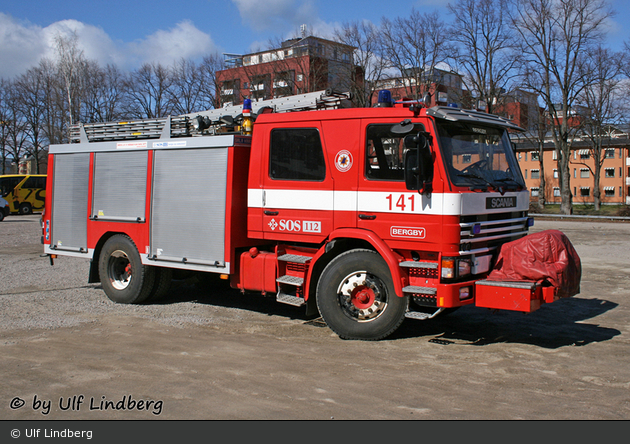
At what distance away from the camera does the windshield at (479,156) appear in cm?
631

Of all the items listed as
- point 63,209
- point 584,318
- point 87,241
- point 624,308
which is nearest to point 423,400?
point 584,318

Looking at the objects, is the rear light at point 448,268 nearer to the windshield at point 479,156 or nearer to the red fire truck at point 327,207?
the red fire truck at point 327,207

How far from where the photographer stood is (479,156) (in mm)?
6691

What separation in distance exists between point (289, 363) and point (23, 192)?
35.2 meters

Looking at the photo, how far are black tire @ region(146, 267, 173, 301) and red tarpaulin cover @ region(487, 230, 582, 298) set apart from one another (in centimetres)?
510

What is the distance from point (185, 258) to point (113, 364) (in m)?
2.68

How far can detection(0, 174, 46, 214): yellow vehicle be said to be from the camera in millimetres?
34938

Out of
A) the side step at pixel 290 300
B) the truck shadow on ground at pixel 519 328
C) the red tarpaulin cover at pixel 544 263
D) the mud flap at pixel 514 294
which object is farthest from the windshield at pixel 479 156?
the side step at pixel 290 300

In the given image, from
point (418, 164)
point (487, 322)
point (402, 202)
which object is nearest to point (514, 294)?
point (402, 202)

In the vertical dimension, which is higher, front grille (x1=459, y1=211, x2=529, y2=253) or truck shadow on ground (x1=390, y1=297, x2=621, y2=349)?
front grille (x1=459, y1=211, x2=529, y2=253)

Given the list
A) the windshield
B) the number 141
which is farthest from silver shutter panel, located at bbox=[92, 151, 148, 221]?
the windshield

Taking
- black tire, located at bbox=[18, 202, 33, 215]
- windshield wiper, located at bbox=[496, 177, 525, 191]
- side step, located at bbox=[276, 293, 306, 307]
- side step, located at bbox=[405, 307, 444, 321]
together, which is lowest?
side step, located at bbox=[405, 307, 444, 321]

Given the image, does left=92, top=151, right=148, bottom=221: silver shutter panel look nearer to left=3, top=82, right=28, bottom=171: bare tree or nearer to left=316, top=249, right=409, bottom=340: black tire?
left=316, top=249, right=409, bottom=340: black tire

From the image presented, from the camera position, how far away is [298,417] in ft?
14.2
